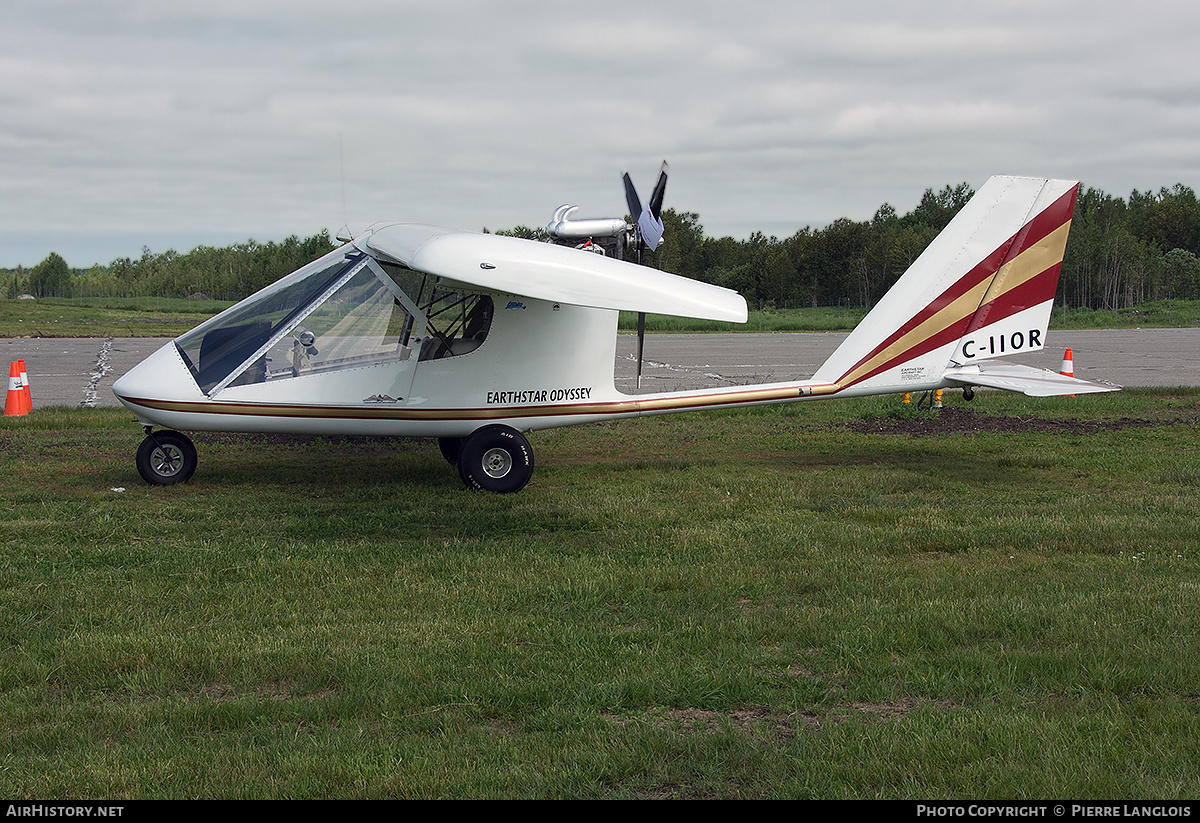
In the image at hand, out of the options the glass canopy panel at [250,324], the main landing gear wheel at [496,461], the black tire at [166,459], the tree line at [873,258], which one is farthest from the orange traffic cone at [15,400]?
the tree line at [873,258]

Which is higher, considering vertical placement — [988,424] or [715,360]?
[715,360]

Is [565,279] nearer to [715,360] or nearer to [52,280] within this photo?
[715,360]

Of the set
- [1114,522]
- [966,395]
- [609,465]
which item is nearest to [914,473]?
[966,395]

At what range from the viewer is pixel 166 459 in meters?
9.41

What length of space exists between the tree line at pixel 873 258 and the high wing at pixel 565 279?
30508 mm

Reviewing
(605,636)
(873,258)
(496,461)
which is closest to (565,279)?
(496,461)

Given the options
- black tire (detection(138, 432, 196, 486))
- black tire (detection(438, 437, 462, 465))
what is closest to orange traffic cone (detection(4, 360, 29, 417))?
black tire (detection(138, 432, 196, 486))

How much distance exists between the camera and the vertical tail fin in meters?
10.1

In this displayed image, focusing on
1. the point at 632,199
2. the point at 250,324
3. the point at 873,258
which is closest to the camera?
the point at 250,324

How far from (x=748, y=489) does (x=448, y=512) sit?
9.52 ft

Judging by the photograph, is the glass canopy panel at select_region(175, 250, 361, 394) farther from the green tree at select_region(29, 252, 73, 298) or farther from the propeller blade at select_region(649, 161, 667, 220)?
the green tree at select_region(29, 252, 73, 298)

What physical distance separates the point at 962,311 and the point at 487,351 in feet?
16.6

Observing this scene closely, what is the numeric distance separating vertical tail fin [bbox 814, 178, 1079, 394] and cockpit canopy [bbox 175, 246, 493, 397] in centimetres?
401
